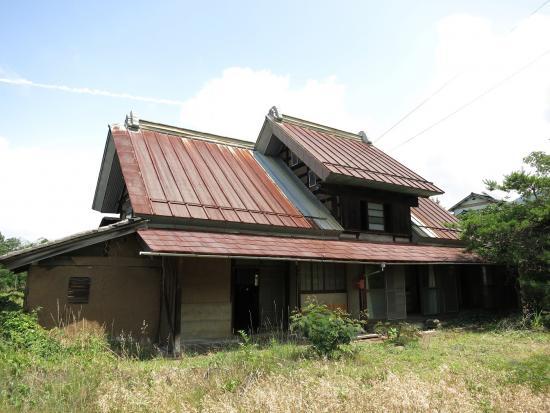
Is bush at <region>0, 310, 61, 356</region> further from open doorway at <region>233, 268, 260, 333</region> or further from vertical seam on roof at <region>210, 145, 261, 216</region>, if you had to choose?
vertical seam on roof at <region>210, 145, 261, 216</region>

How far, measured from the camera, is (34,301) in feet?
30.5

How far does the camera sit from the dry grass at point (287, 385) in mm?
4934

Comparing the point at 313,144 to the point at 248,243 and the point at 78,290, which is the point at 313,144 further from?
the point at 78,290

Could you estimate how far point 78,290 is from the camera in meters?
9.79

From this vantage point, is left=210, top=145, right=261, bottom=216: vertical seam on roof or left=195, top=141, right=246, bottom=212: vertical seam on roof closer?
left=195, top=141, right=246, bottom=212: vertical seam on roof

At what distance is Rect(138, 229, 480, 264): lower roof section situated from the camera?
9219 mm

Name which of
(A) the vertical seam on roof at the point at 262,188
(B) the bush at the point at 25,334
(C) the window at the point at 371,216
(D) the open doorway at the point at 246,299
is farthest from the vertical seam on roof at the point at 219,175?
(B) the bush at the point at 25,334

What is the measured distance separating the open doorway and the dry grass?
4.09m

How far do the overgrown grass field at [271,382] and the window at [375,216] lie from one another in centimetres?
660

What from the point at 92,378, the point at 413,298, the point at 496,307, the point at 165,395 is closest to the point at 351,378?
the point at 165,395

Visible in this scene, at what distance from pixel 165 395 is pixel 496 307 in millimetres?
15934

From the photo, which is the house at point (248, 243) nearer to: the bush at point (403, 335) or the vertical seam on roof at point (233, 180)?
the vertical seam on roof at point (233, 180)

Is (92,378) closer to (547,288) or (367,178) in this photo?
(367,178)

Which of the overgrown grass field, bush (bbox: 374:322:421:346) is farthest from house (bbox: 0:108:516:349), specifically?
bush (bbox: 374:322:421:346)
